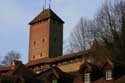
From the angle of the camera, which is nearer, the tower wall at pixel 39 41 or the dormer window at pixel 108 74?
the dormer window at pixel 108 74

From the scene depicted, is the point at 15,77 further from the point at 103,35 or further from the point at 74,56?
the point at 74,56

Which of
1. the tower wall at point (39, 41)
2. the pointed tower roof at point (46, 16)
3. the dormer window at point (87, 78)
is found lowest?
the dormer window at point (87, 78)

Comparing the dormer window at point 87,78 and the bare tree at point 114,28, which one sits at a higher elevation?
the bare tree at point 114,28

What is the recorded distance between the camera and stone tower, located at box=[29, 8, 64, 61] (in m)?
105

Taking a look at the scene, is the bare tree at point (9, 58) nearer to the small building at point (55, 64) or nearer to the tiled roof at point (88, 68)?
the small building at point (55, 64)

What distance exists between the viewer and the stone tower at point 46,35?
104562 mm

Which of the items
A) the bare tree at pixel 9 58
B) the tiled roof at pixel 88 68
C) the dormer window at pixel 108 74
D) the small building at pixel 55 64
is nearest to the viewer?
the dormer window at pixel 108 74

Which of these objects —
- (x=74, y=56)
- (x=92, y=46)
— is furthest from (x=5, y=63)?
(x=92, y=46)

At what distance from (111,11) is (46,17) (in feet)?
155

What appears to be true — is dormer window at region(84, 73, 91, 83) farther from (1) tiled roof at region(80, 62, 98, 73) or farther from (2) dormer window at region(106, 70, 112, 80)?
(2) dormer window at region(106, 70, 112, 80)

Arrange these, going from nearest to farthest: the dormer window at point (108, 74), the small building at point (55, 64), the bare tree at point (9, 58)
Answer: the dormer window at point (108, 74), the small building at point (55, 64), the bare tree at point (9, 58)

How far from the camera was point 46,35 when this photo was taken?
105688mm

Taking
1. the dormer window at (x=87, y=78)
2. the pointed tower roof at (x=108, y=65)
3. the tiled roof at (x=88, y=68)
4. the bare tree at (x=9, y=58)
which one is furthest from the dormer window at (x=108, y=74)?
the bare tree at (x=9, y=58)

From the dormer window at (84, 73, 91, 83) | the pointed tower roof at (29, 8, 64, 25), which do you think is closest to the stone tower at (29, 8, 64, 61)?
the pointed tower roof at (29, 8, 64, 25)
